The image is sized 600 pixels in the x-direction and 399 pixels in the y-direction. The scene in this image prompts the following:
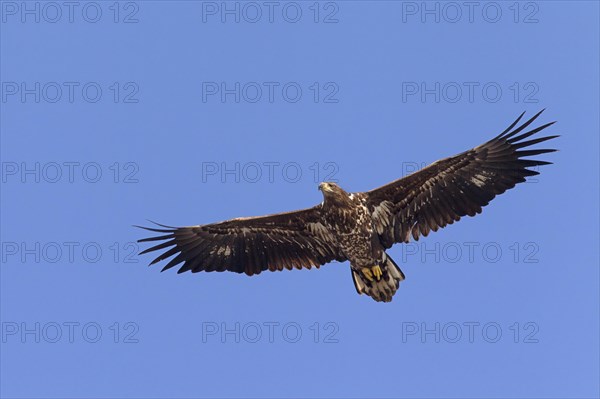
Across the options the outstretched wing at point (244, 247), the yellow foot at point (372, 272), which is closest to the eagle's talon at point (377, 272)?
the yellow foot at point (372, 272)

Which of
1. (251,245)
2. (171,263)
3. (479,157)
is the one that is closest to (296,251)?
(251,245)

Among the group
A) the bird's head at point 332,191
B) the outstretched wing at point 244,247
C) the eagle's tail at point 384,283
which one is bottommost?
the eagle's tail at point 384,283

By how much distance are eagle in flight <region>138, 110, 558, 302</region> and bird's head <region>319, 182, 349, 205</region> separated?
0.05 feet

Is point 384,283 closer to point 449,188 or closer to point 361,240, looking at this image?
point 361,240

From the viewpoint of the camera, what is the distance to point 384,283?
88.6 ft

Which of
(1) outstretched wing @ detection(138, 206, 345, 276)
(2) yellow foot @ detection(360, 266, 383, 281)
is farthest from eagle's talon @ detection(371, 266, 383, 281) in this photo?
(1) outstretched wing @ detection(138, 206, 345, 276)

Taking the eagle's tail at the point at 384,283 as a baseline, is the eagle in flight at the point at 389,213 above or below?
above

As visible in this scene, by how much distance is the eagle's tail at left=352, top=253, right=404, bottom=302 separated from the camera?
26938 mm

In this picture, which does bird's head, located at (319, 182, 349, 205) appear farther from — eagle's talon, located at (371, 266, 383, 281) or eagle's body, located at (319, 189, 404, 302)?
eagle's talon, located at (371, 266, 383, 281)

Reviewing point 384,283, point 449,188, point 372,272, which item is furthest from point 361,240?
point 449,188

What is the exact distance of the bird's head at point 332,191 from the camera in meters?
26.7

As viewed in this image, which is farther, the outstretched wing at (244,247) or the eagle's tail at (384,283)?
the outstretched wing at (244,247)

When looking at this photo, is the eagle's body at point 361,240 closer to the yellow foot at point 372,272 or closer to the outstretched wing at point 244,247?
the yellow foot at point 372,272

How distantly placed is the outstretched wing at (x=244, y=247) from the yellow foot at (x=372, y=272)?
0.91m
